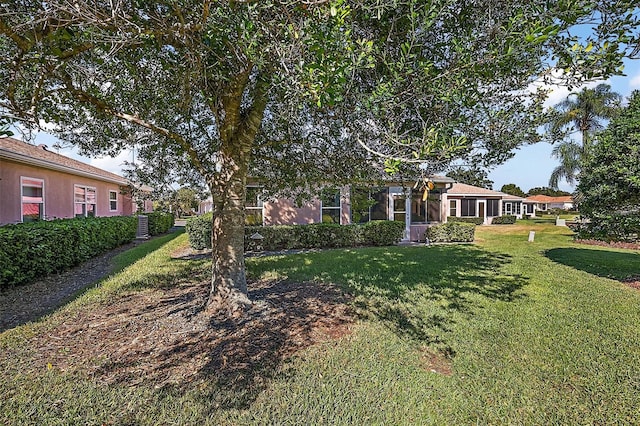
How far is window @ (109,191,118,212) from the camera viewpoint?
18.0 metres

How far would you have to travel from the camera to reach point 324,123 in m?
5.47

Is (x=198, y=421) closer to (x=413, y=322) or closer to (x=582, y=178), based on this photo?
(x=413, y=322)

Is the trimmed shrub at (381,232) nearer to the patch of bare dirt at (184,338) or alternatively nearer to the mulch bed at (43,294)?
the patch of bare dirt at (184,338)

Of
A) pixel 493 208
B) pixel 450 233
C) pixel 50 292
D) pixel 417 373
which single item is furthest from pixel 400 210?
pixel 493 208

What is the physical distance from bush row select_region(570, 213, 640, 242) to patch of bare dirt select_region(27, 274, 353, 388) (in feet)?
22.2

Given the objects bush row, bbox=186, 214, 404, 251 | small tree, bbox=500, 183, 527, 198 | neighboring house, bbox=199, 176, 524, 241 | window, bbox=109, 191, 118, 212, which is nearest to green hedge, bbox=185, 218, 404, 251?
bush row, bbox=186, 214, 404, 251

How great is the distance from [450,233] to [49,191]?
17.1 meters

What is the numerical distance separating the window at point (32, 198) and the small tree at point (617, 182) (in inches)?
668

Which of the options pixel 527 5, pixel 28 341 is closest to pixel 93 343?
pixel 28 341

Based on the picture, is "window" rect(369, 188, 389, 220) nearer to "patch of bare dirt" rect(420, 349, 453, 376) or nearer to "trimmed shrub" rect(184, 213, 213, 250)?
"trimmed shrub" rect(184, 213, 213, 250)

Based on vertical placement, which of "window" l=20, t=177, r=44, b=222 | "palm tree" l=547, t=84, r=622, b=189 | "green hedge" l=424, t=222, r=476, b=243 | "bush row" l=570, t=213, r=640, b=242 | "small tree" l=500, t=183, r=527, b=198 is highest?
"palm tree" l=547, t=84, r=622, b=189

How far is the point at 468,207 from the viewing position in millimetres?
30359

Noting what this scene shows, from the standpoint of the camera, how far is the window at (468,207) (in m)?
30.1

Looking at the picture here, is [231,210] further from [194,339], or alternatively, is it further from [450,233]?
[450,233]
